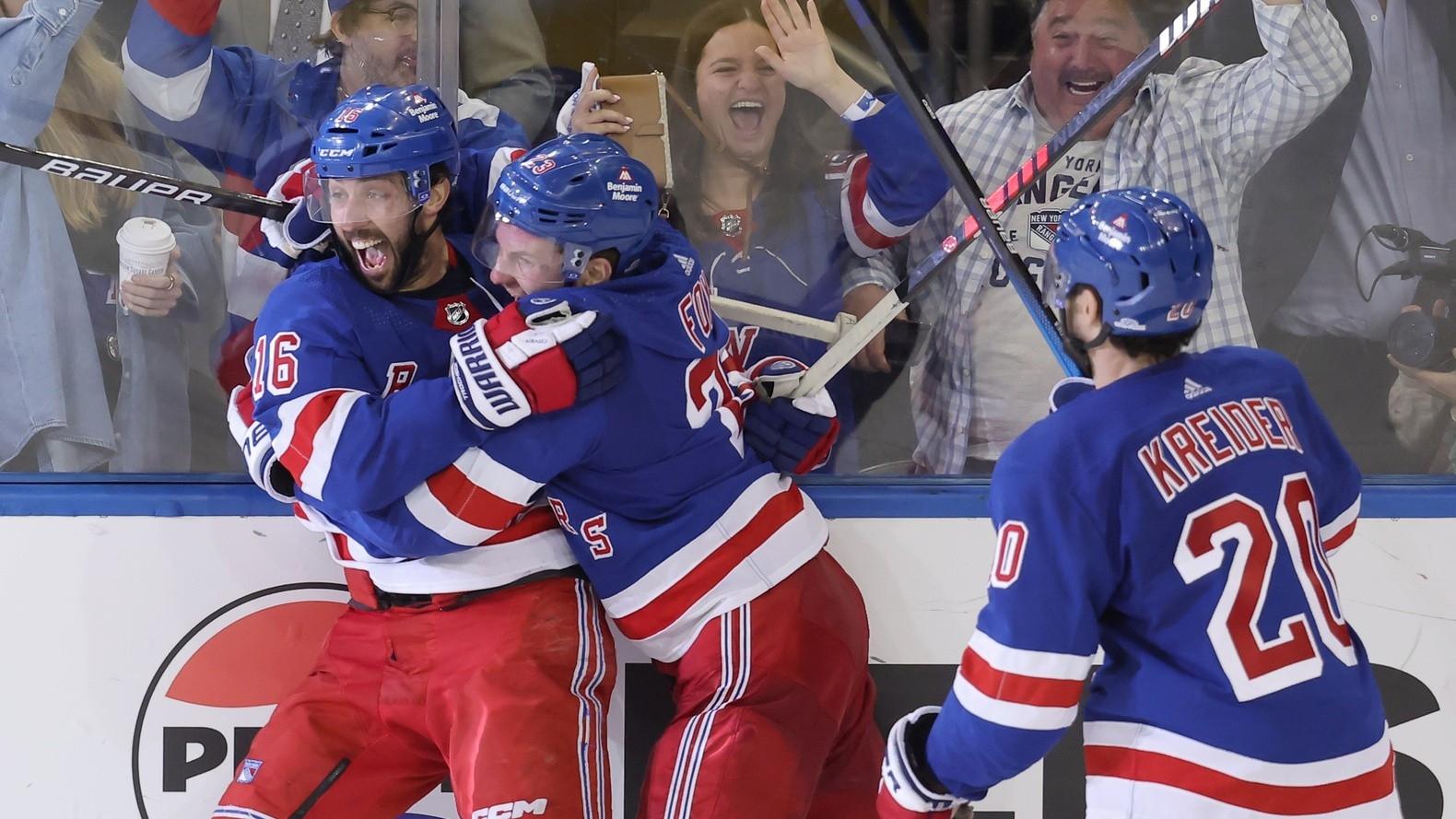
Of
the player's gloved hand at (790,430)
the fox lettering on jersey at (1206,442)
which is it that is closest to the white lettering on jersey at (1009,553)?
the fox lettering on jersey at (1206,442)

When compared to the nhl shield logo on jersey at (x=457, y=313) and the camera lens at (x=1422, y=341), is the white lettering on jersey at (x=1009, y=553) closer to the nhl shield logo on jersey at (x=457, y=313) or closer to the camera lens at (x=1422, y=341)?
the nhl shield logo on jersey at (x=457, y=313)

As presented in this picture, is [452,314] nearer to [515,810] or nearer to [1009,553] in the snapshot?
[515,810]

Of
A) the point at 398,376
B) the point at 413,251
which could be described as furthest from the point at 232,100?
the point at 398,376

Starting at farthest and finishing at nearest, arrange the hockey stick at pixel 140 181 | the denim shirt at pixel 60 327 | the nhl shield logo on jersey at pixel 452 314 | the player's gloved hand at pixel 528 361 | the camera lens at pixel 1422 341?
1. the camera lens at pixel 1422 341
2. the denim shirt at pixel 60 327
3. the hockey stick at pixel 140 181
4. the nhl shield logo on jersey at pixel 452 314
5. the player's gloved hand at pixel 528 361

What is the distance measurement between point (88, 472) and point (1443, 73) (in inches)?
99.4

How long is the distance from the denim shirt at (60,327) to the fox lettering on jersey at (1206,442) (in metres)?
1.79

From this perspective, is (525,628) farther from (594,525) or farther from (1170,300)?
(1170,300)

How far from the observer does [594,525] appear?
6.86 feet

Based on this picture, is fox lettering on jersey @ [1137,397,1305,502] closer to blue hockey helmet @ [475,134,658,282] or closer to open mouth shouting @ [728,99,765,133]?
blue hockey helmet @ [475,134,658,282]

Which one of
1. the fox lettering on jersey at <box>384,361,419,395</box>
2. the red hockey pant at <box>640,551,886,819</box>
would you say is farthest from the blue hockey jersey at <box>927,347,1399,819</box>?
the fox lettering on jersey at <box>384,361,419,395</box>

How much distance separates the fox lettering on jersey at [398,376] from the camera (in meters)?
2.09

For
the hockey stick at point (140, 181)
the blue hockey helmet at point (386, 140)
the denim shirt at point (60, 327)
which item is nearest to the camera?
the blue hockey helmet at point (386, 140)

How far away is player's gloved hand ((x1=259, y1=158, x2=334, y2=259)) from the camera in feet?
7.20

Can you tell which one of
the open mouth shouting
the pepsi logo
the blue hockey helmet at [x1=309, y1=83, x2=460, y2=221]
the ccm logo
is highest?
the blue hockey helmet at [x1=309, y1=83, x2=460, y2=221]
